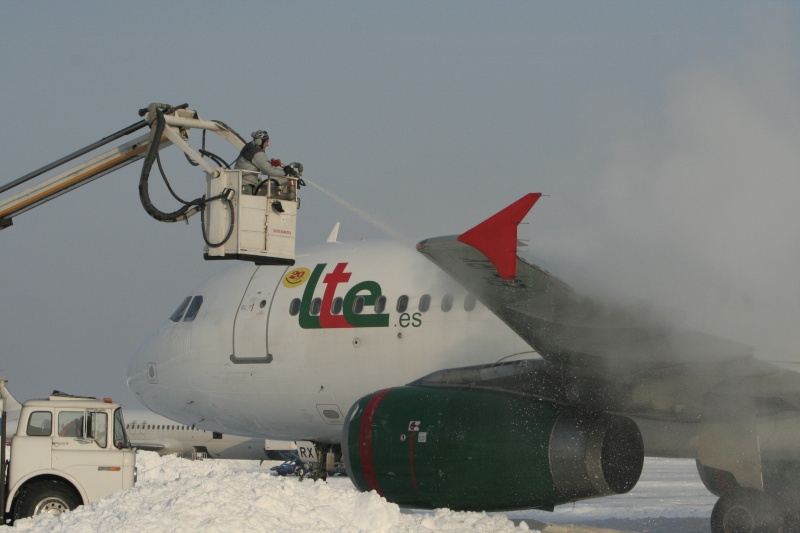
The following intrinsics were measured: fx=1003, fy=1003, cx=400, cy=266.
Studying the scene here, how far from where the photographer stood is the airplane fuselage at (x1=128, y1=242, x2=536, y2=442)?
12.6 meters

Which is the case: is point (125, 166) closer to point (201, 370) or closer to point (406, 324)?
point (406, 324)

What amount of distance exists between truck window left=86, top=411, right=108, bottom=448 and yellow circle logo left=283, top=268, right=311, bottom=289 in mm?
3463

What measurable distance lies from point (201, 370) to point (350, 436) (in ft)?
14.8

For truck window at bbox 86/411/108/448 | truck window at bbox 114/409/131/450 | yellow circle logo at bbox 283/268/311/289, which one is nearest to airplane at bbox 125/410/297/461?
yellow circle logo at bbox 283/268/311/289

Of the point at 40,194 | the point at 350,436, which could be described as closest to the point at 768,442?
the point at 350,436

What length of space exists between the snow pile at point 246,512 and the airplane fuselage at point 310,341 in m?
2.35

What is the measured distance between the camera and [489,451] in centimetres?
1040

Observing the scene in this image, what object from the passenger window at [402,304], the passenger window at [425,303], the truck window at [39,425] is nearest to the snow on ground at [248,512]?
the truck window at [39,425]

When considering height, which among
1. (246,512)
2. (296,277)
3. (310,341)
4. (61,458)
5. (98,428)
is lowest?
(246,512)

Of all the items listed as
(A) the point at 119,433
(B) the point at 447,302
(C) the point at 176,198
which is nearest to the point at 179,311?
(A) the point at 119,433

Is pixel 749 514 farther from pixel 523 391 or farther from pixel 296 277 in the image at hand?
pixel 296 277

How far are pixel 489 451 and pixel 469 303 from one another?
241cm

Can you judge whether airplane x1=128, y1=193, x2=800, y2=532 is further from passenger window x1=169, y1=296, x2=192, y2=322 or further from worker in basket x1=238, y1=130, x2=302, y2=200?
passenger window x1=169, y1=296, x2=192, y2=322

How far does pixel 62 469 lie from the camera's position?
11742 millimetres
